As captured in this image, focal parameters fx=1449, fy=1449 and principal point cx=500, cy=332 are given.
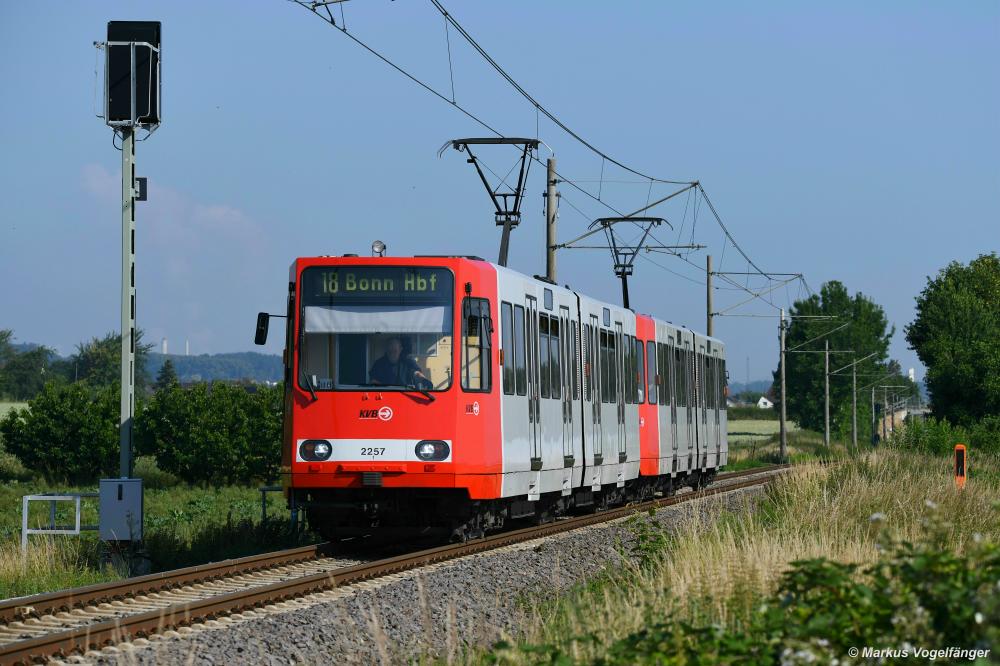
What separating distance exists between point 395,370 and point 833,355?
363 feet

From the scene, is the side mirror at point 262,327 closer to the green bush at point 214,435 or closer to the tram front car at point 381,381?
the tram front car at point 381,381

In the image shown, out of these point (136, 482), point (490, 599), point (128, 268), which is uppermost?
point (128, 268)

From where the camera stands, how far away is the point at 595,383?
2178 centimetres

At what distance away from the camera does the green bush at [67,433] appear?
68.6 meters

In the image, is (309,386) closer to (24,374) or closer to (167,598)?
(167,598)

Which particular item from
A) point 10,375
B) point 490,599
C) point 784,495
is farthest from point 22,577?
point 10,375

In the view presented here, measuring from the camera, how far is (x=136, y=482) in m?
16.0

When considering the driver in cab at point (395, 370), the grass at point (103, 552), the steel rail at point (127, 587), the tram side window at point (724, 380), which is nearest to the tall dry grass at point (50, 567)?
the grass at point (103, 552)

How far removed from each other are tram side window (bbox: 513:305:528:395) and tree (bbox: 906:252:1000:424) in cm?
4713

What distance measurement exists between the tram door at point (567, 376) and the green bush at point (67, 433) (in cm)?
5118

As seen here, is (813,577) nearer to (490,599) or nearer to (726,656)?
(726,656)

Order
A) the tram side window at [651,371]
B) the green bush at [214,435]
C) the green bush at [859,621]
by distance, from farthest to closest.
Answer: the green bush at [214,435] < the tram side window at [651,371] < the green bush at [859,621]

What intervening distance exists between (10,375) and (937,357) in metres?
122

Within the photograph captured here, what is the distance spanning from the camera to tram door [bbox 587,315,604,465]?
2153 centimetres
